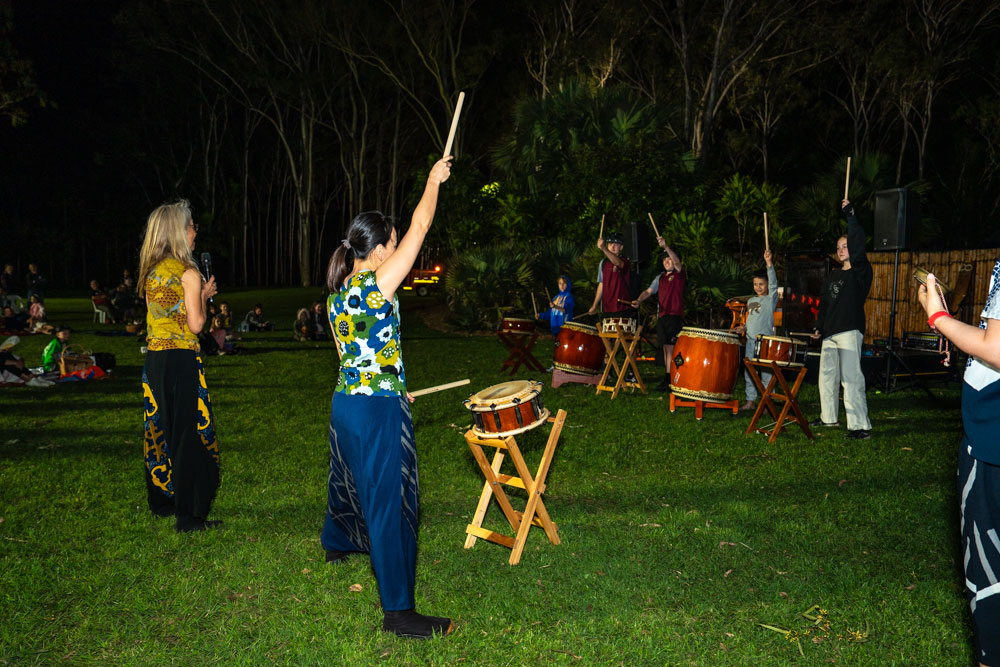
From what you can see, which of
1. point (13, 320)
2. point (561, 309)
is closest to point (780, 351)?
point (561, 309)

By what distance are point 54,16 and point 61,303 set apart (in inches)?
890

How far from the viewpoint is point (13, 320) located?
66.5 feet

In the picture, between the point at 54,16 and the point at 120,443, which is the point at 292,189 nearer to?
the point at 54,16

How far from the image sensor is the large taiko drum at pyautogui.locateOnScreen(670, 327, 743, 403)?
31.6 ft

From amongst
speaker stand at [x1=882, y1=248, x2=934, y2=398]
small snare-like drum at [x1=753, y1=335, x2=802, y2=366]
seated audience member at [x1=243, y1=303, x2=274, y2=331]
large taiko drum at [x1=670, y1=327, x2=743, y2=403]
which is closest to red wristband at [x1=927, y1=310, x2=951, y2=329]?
small snare-like drum at [x1=753, y1=335, x2=802, y2=366]

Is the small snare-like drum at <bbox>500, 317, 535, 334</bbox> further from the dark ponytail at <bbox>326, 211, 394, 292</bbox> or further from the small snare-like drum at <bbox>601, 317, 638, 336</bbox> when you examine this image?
the dark ponytail at <bbox>326, 211, 394, 292</bbox>

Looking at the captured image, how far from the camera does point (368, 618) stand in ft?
14.7

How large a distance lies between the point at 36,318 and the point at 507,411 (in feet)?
66.1

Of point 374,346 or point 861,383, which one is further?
point 861,383

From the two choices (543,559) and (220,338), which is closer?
(543,559)

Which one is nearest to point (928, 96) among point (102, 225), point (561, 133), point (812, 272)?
point (561, 133)

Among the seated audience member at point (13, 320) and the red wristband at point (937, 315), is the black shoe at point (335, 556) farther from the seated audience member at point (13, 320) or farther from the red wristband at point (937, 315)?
the seated audience member at point (13, 320)

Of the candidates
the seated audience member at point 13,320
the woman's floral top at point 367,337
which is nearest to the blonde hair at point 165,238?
the woman's floral top at point 367,337

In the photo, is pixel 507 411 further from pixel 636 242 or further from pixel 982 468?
pixel 636 242
